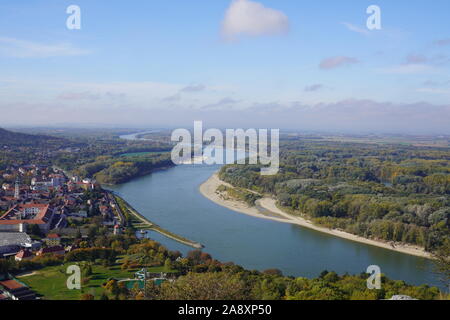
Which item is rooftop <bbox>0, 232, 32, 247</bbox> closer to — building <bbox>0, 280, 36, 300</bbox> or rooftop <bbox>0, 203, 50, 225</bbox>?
rooftop <bbox>0, 203, 50, 225</bbox>

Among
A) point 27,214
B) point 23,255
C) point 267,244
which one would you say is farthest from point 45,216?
point 267,244

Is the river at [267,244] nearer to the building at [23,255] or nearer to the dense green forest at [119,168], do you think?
the building at [23,255]

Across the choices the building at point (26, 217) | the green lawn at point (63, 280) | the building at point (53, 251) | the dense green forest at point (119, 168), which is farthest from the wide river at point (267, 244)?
the dense green forest at point (119, 168)

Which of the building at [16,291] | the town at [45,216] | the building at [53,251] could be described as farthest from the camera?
the town at [45,216]

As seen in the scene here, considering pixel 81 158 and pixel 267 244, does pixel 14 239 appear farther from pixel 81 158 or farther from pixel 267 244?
pixel 81 158

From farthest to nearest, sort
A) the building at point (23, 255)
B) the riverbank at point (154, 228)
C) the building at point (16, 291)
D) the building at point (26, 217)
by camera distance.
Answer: the building at point (26, 217), the riverbank at point (154, 228), the building at point (23, 255), the building at point (16, 291)
